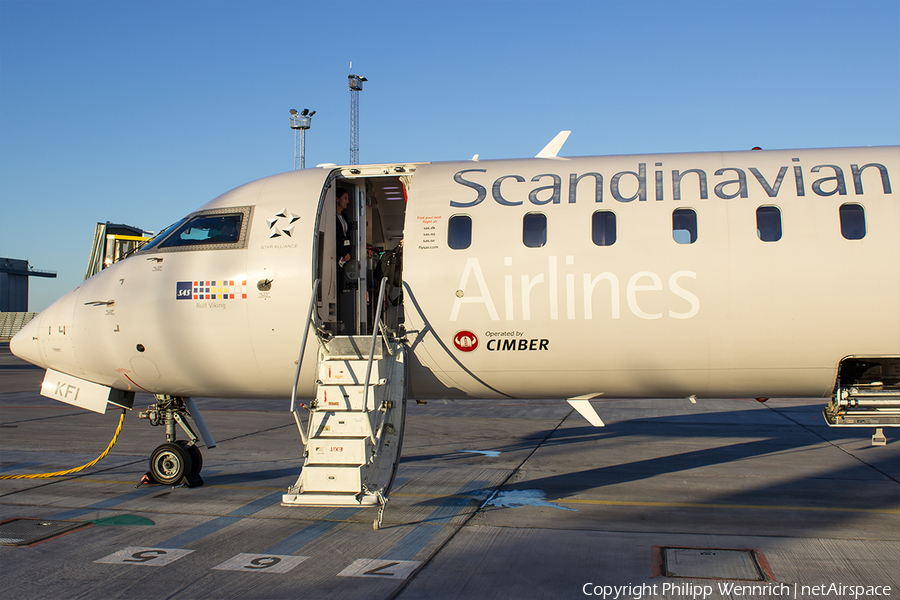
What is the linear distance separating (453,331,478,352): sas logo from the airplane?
0.06 ft

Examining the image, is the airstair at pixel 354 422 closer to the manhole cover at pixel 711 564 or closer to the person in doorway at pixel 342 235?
the person in doorway at pixel 342 235

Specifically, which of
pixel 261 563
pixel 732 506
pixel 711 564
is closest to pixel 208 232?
pixel 261 563

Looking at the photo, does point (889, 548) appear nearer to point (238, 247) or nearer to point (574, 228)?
point (574, 228)

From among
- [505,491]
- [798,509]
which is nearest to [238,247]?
[505,491]

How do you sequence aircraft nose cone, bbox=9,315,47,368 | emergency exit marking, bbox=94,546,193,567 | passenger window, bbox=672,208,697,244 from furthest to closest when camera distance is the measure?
aircraft nose cone, bbox=9,315,47,368 → passenger window, bbox=672,208,697,244 → emergency exit marking, bbox=94,546,193,567

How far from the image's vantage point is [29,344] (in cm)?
982

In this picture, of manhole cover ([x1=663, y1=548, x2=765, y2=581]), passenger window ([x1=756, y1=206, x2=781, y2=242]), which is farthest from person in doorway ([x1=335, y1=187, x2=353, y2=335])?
passenger window ([x1=756, y1=206, x2=781, y2=242])

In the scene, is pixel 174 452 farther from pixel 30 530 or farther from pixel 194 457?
pixel 30 530

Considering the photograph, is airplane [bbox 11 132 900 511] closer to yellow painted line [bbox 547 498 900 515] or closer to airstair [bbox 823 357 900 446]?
airstair [bbox 823 357 900 446]

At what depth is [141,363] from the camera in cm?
936

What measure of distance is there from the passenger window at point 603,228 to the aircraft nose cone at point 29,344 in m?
8.05

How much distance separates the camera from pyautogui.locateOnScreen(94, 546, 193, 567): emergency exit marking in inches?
261

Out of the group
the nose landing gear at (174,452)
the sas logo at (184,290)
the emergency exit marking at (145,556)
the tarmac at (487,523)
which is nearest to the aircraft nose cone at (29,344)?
the nose landing gear at (174,452)

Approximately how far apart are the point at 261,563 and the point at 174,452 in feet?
13.5
